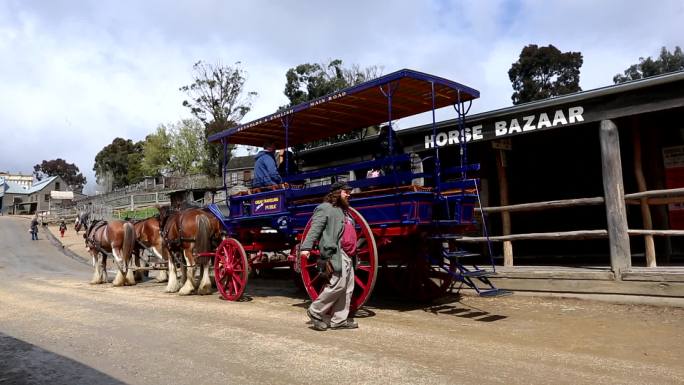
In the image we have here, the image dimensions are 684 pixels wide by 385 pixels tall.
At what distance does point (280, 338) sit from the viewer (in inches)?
219

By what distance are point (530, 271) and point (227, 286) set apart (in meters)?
5.11

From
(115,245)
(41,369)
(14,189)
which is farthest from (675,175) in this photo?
(14,189)

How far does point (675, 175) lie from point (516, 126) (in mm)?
3733

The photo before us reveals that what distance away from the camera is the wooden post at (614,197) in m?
7.60

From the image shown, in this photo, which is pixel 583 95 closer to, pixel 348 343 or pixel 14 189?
pixel 348 343

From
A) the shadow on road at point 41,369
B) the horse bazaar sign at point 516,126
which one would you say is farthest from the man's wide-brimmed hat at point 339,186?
the shadow on road at point 41,369

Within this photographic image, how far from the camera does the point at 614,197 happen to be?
7770 millimetres

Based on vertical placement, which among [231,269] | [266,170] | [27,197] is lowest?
[231,269]

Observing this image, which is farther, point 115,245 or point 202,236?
point 115,245

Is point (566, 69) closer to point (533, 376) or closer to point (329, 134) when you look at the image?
point (329, 134)

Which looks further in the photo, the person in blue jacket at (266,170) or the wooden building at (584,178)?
the person in blue jacket at (266,170)

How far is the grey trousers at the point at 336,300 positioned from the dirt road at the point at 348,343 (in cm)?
24

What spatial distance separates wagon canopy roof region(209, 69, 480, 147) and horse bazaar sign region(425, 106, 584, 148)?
675mm

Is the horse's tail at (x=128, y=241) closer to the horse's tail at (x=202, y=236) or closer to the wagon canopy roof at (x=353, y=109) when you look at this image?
the horse's tail at (x=202, y=236)
